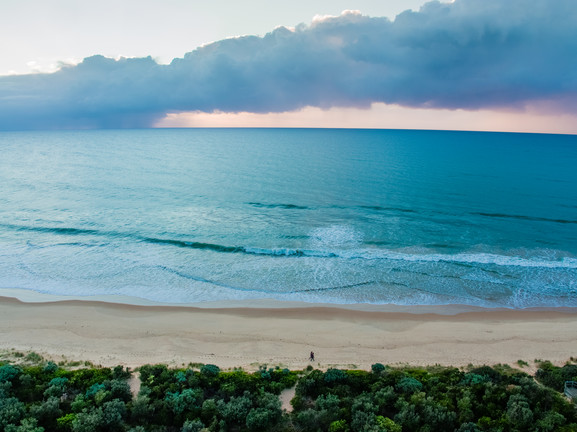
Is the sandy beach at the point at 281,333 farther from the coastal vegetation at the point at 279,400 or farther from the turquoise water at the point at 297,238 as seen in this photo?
the turquoise water at the point at 297,238

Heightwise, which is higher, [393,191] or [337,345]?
[393,191]

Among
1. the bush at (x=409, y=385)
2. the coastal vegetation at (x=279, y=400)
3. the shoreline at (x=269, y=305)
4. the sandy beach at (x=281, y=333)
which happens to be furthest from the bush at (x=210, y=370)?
the bush at (x=409, y=385)

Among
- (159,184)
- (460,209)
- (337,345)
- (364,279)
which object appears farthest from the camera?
(159,184)

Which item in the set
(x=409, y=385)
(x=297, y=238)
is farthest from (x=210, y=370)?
(x=297, y=238)

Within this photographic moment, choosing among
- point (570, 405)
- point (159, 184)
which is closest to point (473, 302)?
point (570, 405)

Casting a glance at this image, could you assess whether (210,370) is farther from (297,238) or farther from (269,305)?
(297,238)

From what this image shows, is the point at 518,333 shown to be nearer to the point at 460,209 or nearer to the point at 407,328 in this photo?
the point at 407,328

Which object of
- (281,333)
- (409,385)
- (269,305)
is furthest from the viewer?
(269,305)
